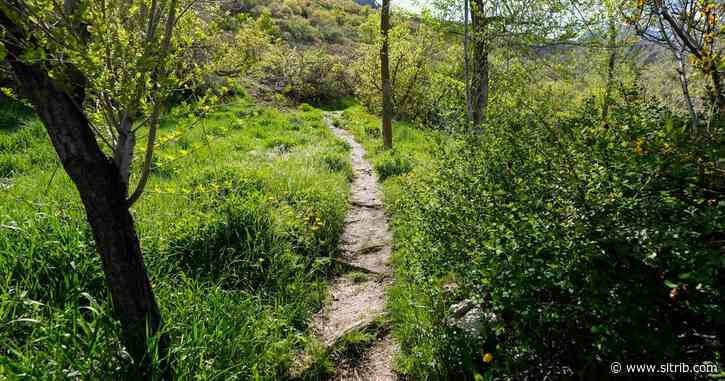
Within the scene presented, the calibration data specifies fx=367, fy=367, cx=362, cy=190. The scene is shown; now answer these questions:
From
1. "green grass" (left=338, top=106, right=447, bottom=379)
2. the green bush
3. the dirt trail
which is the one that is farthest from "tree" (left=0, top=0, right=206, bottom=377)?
the green bush

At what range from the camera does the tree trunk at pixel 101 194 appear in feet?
6.13

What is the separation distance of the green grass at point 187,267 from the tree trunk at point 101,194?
217mm

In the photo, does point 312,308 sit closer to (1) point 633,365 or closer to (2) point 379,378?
(2) point 379,378

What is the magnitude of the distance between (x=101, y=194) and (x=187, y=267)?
210cm

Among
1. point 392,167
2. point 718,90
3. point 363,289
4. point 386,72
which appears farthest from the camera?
point 386,72

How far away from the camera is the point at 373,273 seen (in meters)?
4.71

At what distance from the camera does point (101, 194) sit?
6.75 ft

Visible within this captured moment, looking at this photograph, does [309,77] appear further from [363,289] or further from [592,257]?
[592,257]

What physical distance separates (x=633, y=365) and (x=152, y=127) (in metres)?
2.94

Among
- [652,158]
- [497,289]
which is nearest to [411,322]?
[497,289]

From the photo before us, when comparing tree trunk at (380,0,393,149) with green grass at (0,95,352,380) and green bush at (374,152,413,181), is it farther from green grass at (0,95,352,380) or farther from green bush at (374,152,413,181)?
green grass at (0,95,352,380)

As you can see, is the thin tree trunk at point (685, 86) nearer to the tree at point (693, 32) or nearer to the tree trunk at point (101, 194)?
the tree at point (693, 32)

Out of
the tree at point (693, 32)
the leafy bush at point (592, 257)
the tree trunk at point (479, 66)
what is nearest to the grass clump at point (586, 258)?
the leafy bush at point (592, 257)

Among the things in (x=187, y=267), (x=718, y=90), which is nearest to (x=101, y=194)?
(x=187, y=267)
